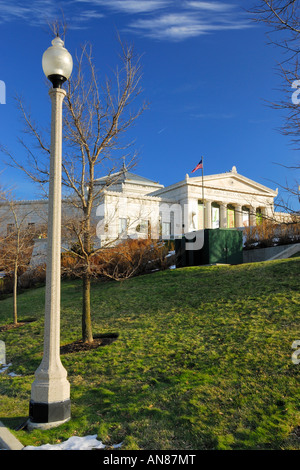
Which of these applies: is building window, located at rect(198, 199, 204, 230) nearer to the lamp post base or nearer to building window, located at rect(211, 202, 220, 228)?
building window, located at rect(211, 202, 220, 228)

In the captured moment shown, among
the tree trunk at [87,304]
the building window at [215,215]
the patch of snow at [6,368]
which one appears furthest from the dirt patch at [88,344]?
the building window at [215,215]

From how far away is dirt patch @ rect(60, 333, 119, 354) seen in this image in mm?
8508

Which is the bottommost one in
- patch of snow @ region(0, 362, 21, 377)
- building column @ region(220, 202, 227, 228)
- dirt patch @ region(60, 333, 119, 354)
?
patch of snow @ region(0, 362, 21, 377)

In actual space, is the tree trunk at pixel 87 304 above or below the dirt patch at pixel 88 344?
above

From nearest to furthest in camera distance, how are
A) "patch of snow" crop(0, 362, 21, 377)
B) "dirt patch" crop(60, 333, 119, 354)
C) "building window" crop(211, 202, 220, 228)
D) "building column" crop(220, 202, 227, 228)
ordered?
1. "patch of snow" crop(0, 362, 21, 377)
2. "dirt patch" crop(60, 333, 119, 354)
3. "building window" crop(211, 202, 220, 228)
4. "building column" crop(220, 202, 227, 228)

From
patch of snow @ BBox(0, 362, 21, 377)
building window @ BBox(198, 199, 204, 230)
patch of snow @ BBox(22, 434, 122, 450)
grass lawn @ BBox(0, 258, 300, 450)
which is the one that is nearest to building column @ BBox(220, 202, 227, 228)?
building window @ BBox(198, 199, 204, 230)

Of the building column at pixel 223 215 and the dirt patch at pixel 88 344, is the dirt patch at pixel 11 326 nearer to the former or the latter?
the dirt patch at pixel 88 344

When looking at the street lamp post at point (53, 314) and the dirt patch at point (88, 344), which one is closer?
the street lamp post at point (53, 314)

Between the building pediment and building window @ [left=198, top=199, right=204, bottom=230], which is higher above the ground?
the building pediment

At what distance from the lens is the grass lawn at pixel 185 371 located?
14.3 ft

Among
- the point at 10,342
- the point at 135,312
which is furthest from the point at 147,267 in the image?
the point at 10,342

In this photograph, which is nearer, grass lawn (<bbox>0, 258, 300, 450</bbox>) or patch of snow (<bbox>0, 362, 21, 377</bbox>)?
grass lawn (<bbox>0, 258, 300, 450</bbox>)

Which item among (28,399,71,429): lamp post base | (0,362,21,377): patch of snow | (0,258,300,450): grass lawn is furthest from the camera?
(0,362,21,377): patch of snow

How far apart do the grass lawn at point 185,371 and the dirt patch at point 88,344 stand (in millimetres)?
261
